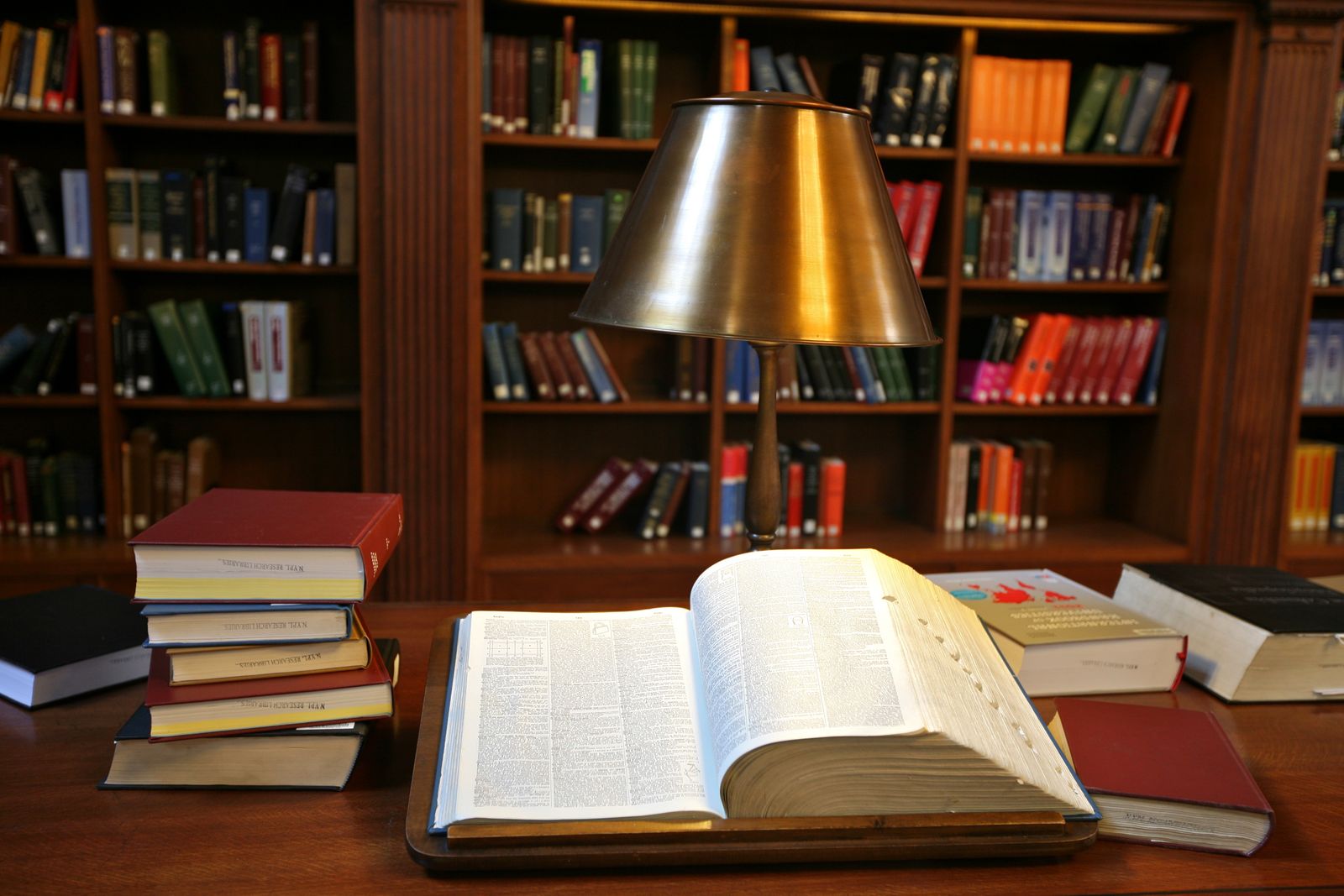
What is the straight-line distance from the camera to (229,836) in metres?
0.78

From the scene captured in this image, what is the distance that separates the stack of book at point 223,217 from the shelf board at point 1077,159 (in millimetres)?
1544

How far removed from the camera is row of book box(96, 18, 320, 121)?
7.95ft

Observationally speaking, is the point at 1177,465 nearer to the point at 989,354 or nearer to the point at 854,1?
the point at 989,354

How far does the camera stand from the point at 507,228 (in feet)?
8.38

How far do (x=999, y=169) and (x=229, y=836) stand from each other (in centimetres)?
266

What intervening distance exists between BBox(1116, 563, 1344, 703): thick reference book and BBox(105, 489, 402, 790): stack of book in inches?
33.5

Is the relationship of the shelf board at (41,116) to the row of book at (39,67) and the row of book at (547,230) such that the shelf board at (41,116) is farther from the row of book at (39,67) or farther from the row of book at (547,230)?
the row of book at (547,230)

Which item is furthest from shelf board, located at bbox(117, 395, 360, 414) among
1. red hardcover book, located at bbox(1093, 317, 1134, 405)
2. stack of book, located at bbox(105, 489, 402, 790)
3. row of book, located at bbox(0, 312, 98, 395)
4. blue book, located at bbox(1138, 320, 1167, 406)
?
blue book, located at bbox(1138, 320, 1167, 406)

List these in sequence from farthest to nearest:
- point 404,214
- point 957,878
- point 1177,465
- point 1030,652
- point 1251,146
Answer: point 1177,465, point 1251,146, point 404,214, point 1030,652, point 957,878

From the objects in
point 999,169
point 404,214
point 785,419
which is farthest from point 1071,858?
point 999,169

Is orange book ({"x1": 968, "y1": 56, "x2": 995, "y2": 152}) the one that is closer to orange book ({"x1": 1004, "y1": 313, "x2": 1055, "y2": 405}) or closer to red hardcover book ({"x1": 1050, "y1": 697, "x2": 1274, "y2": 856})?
orange book ({"x1": 1004, "y1": 313, "x2": 1055, "y2": 405})

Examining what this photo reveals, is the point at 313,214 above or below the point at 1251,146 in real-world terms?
below

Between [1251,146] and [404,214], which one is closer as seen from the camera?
[404,214]

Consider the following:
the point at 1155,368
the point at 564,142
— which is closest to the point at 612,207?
the point at 564,142
